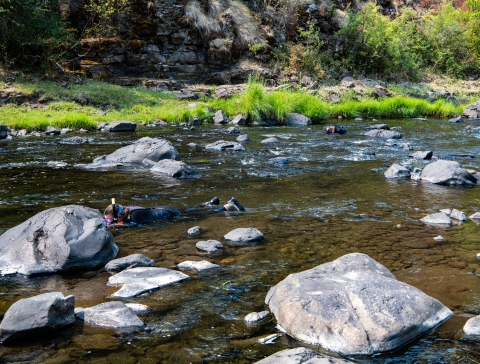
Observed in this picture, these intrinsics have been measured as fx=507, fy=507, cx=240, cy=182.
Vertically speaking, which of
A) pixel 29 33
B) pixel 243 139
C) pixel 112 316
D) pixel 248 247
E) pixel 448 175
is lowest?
pixel 243 139

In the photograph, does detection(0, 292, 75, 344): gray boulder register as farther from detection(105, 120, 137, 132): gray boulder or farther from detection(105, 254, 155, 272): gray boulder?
detection(105, 120, 137, 132): gray boulder

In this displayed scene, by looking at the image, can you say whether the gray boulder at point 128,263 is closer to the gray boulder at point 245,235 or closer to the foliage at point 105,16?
the gray boulder at point 245,235

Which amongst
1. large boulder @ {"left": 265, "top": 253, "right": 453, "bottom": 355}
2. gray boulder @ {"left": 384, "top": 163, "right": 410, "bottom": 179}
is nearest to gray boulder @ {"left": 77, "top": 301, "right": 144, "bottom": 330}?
large boulder @ {"left": 265, "top": 253, "right": 453, "bottom": 355}

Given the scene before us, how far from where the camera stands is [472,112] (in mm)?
21188

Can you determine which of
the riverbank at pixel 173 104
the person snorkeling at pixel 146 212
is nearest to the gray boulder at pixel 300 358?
the person snorkeling at pixel 146 212

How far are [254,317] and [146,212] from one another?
3.15m

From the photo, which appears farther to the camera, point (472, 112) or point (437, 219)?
point (472, 112)

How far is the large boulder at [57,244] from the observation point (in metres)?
4.67

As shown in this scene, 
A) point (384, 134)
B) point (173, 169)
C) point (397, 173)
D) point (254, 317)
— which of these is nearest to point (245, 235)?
point (254, 317)

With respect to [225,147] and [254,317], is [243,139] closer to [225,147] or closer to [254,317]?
[225,147]

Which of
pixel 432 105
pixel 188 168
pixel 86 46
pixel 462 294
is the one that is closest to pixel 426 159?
pixel 188 168

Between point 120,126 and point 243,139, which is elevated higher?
point 120,126

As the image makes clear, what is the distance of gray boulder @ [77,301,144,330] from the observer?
140 inches

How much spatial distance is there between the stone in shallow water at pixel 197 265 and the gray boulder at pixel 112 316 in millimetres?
1018
